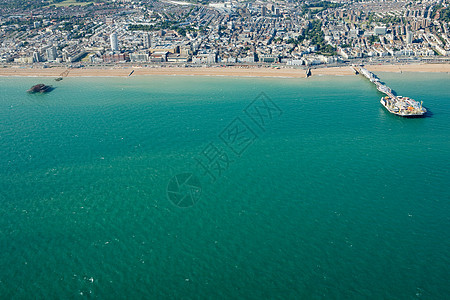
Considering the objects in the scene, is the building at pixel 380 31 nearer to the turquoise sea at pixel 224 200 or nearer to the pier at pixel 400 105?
the pier at pixel 400 105

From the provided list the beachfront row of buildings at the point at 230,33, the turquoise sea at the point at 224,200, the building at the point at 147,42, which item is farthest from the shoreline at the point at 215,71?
the building at the point at 147,42

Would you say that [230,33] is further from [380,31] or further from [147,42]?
[380,31]

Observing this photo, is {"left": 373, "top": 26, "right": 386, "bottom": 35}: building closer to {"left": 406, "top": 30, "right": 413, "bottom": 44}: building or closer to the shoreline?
{"left": 406, "top": 30, "right": 413, "bottom": 44}: building

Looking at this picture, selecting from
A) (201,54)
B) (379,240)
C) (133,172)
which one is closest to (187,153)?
(133,172)

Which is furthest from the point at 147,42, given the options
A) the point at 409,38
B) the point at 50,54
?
the point at 409,38

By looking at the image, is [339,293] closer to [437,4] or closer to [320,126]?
[320,126]

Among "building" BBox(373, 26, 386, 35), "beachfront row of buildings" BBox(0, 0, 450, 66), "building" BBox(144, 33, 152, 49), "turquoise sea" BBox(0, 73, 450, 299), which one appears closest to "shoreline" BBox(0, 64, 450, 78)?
"beachfront row of buildings" BBox(0, 0, 450, 66)
